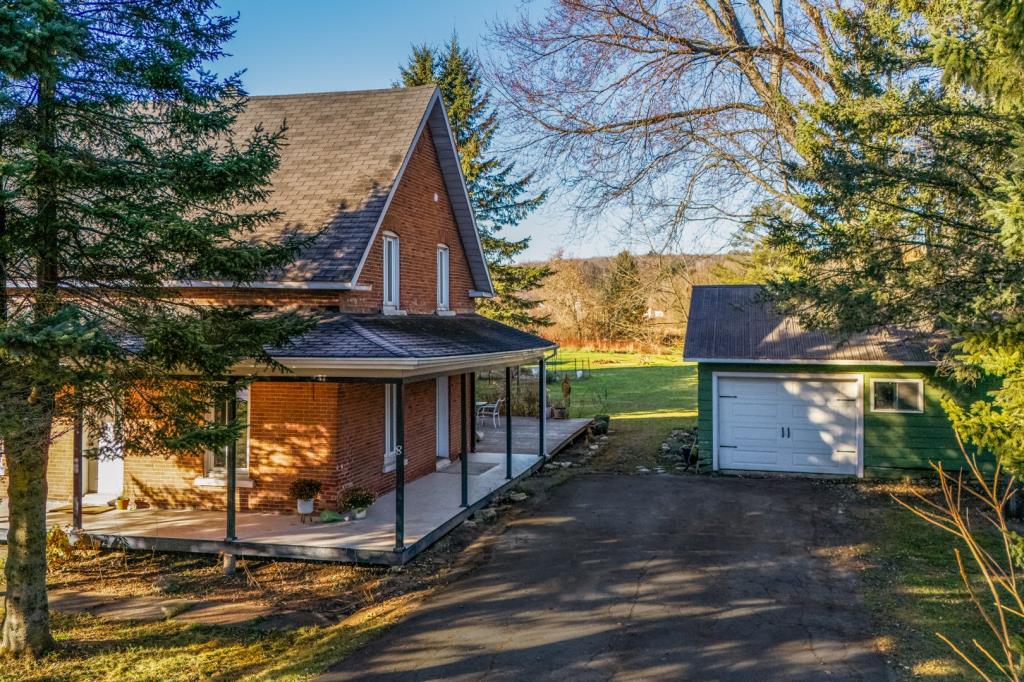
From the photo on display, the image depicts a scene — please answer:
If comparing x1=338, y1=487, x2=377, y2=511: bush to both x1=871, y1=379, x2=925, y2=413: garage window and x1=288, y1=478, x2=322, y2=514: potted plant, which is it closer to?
x1=288, y1=478, x2=322, y2=514: potted plant

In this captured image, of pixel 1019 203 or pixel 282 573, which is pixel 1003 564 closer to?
pixel 1019 203

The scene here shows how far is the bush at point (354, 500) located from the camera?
11016 mm

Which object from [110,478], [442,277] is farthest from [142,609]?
[442,277]

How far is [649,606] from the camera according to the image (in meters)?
8.16

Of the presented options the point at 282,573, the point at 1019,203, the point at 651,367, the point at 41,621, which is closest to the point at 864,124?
the point at 1019,203

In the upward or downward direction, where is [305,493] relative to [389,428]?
downward

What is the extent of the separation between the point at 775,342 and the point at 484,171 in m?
18.4

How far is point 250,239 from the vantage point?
39.1ft

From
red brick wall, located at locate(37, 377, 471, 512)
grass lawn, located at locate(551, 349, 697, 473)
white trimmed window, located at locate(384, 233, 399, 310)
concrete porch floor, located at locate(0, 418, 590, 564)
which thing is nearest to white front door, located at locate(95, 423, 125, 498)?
red brick wall, located at locate(37, 377, 471, 512)

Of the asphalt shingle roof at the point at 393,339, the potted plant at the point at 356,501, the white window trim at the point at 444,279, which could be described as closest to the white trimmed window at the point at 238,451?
the potted plant at the point at 356,501

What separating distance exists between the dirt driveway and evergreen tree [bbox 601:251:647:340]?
33382 mm

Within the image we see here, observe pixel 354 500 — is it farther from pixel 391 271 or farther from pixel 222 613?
pixel 391 271

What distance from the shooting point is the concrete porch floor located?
9.61 meters

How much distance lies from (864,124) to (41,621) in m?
12.8
